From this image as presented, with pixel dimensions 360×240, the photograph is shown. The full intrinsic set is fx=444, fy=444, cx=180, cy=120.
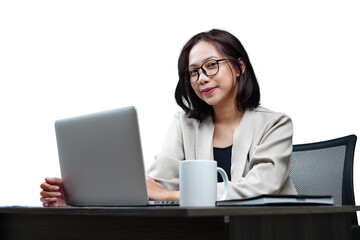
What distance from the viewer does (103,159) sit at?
117 cm

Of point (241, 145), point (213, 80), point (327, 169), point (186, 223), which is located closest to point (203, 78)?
point (213, 80)

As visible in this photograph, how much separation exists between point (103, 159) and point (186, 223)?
1.26ft

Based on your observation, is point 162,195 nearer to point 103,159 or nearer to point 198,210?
point 103,159

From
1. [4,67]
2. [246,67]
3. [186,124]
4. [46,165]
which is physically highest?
[4,67]

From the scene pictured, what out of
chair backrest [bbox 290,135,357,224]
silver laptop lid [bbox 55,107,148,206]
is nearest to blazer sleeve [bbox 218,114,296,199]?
chair backrest [bbox 290,135,357,224]

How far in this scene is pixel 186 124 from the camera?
79.0 inches

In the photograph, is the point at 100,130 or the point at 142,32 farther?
the point at 142,32

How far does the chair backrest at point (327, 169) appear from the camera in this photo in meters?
1.83

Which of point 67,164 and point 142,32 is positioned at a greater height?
point 142,32

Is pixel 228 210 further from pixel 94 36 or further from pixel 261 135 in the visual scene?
pixel 94 36

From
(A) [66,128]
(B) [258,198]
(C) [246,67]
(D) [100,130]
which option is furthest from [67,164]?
(C) [246,67]

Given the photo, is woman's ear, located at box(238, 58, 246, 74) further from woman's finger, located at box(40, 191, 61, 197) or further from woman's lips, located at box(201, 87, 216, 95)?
woman's finger, located at box(40, 191, 61, 197)

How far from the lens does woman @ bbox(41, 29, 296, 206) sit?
174 centimetres

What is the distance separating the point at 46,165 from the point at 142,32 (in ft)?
3.77
